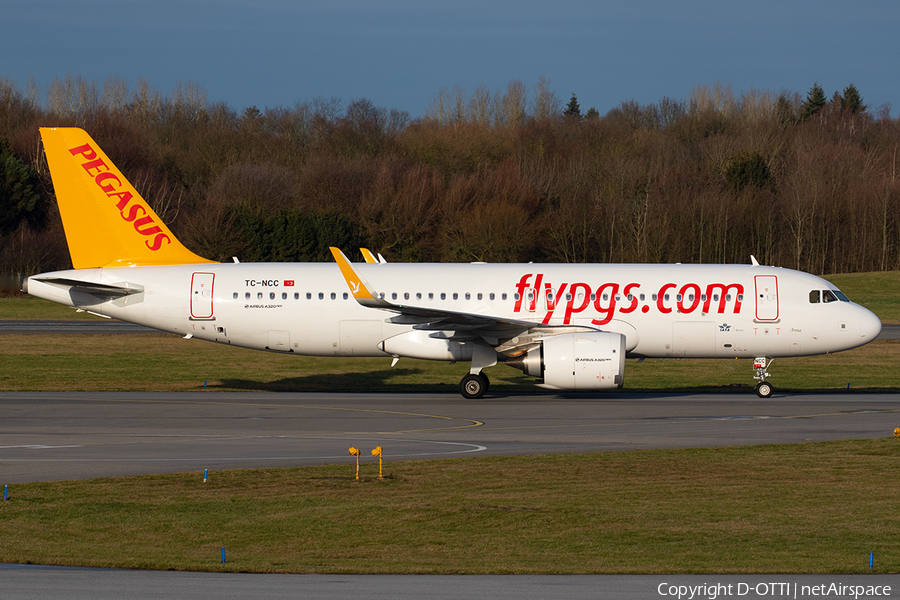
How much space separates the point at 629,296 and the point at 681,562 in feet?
59.8

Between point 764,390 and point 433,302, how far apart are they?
35.4 feet

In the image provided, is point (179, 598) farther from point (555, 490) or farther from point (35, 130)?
point (35, 130)

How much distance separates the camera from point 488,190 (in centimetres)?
9012


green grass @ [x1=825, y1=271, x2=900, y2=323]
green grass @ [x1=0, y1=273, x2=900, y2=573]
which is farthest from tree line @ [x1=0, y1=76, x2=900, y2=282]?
green grass @ [x1=0, y1=273, x2=900, y2=573]

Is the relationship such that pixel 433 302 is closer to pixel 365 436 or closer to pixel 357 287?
pixel 357 287

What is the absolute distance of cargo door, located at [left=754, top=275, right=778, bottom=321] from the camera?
2923 centimetres

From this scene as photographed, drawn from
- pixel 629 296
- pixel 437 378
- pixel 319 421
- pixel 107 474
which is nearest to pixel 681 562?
pixel 107 474

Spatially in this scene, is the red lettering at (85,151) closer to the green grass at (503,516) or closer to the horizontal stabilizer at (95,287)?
the horizontal stabilizer at (95,287)

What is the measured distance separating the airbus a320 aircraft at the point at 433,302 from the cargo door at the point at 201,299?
0.14ft

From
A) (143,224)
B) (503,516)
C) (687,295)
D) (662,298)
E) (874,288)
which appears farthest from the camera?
(874,288)

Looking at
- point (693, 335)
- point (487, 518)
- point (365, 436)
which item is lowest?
point (487, 518)

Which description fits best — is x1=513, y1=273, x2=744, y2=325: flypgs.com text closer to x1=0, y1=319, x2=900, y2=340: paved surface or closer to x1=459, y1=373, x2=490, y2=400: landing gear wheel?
x1=459, y1=373, x2=490, y2=400: landing gear wheel

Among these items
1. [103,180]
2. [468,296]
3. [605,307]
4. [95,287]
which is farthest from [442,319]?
[103,180]

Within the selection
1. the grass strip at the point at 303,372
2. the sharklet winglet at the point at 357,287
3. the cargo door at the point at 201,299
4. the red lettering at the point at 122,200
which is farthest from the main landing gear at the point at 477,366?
the red lettering at the point at 122,200
